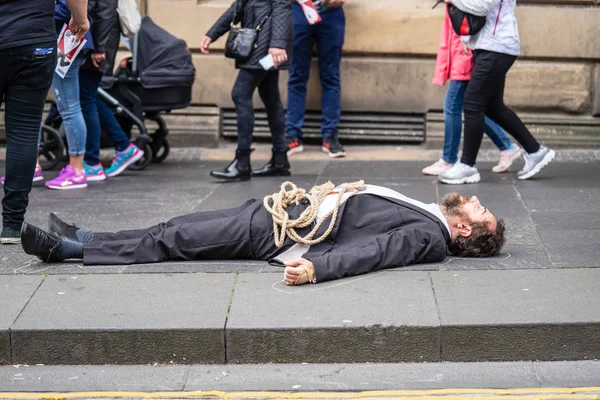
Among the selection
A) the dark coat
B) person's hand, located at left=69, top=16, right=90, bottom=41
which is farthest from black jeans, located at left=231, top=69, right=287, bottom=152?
person's hand, located at left=69, top=16, right=90, bottom=41

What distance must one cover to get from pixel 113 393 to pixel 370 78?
583 cm

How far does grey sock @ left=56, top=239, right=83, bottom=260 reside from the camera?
5055mm

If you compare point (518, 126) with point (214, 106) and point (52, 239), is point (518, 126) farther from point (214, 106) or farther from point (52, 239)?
point (52, 239)

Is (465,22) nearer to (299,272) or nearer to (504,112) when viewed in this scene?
(504,112)

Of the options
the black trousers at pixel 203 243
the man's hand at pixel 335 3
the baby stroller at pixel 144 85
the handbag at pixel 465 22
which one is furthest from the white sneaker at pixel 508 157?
the black trousers at pixel 203 243

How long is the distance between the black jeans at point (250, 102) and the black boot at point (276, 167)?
0.05 metres

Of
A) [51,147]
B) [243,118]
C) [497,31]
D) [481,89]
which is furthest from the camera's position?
[51,147]

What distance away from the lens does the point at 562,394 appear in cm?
381

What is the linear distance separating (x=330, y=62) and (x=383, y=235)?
4.15 m

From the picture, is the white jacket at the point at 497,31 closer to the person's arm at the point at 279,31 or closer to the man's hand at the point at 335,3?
the person's arm at the point at 279,31

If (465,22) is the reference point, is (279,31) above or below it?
below

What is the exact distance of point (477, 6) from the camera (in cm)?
680

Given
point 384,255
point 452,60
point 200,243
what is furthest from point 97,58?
point 384,255

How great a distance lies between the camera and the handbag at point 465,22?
6.85m
